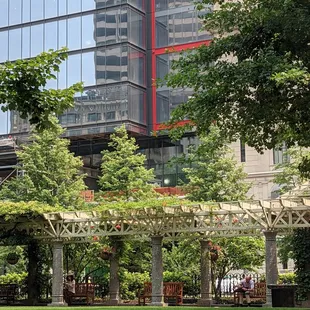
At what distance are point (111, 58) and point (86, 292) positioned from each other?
26.4 metres

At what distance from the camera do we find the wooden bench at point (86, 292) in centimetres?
3170

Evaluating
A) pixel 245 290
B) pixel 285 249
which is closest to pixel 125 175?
pixel 285 249

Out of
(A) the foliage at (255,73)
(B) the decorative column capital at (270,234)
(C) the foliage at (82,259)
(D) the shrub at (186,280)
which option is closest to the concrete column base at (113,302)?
(C) the foliage at (82,259)

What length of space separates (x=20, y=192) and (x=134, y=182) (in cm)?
673

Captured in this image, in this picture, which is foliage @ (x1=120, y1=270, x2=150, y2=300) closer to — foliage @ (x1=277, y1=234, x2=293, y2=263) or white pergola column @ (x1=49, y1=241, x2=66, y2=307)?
Result: white pergola column @ (x1=49, y1=241, x2=66, y2=307)

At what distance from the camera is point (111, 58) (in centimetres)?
5462

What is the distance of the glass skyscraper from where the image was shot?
178 ft

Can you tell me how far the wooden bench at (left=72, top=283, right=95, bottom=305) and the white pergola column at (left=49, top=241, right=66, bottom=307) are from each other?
5.42 feet

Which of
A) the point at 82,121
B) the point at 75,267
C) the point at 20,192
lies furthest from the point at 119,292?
the point at 82,121

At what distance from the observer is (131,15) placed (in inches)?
2181

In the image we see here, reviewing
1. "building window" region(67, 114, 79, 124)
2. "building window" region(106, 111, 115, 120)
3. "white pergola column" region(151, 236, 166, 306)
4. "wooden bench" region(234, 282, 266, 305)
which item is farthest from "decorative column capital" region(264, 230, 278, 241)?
"building window" region(67, 114, 79, 124)

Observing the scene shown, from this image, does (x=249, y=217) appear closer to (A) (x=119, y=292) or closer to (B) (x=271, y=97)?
(A) (x=119, y=292)

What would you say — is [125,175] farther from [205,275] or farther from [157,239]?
[157,239]

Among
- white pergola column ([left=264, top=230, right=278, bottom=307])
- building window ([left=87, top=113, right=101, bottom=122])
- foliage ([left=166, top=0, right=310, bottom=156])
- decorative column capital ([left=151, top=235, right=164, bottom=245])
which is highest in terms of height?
building window ([left=87, top=113, right=101, bottom=122])
